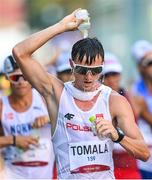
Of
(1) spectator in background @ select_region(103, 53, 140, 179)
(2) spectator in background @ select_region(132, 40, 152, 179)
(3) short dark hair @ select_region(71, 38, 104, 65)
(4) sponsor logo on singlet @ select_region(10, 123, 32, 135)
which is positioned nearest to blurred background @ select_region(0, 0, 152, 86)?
(2) spectator in background @ select_region(132, 40, 152, 179)

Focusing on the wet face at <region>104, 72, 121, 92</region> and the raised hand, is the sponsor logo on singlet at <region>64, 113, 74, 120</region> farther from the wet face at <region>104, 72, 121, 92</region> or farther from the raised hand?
the wet face at <region>104, 72, 121, 92</region>

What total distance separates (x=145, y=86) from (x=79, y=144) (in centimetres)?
518

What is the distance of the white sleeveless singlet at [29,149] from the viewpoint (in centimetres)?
962

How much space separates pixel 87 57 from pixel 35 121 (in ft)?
7.72

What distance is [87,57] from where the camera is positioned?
7336 millimetres

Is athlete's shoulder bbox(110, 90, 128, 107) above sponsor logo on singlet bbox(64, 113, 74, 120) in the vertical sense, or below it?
above

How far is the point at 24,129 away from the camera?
31.6 ft

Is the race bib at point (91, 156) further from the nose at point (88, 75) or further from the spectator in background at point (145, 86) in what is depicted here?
the spectator in background at point (145, 86)

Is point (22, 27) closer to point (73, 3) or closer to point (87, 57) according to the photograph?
point (73, 3)

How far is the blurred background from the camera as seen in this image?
26.0m

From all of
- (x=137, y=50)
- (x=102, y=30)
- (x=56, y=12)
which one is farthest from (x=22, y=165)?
(x=56, y=12)

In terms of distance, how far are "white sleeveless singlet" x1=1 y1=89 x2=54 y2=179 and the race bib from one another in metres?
2.25

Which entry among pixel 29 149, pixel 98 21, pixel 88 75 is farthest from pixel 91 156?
pixel 98 21

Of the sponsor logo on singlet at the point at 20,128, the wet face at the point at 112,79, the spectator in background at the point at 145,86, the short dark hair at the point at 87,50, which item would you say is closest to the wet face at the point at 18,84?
the sponsor logo on singlet at the point at 20,128
